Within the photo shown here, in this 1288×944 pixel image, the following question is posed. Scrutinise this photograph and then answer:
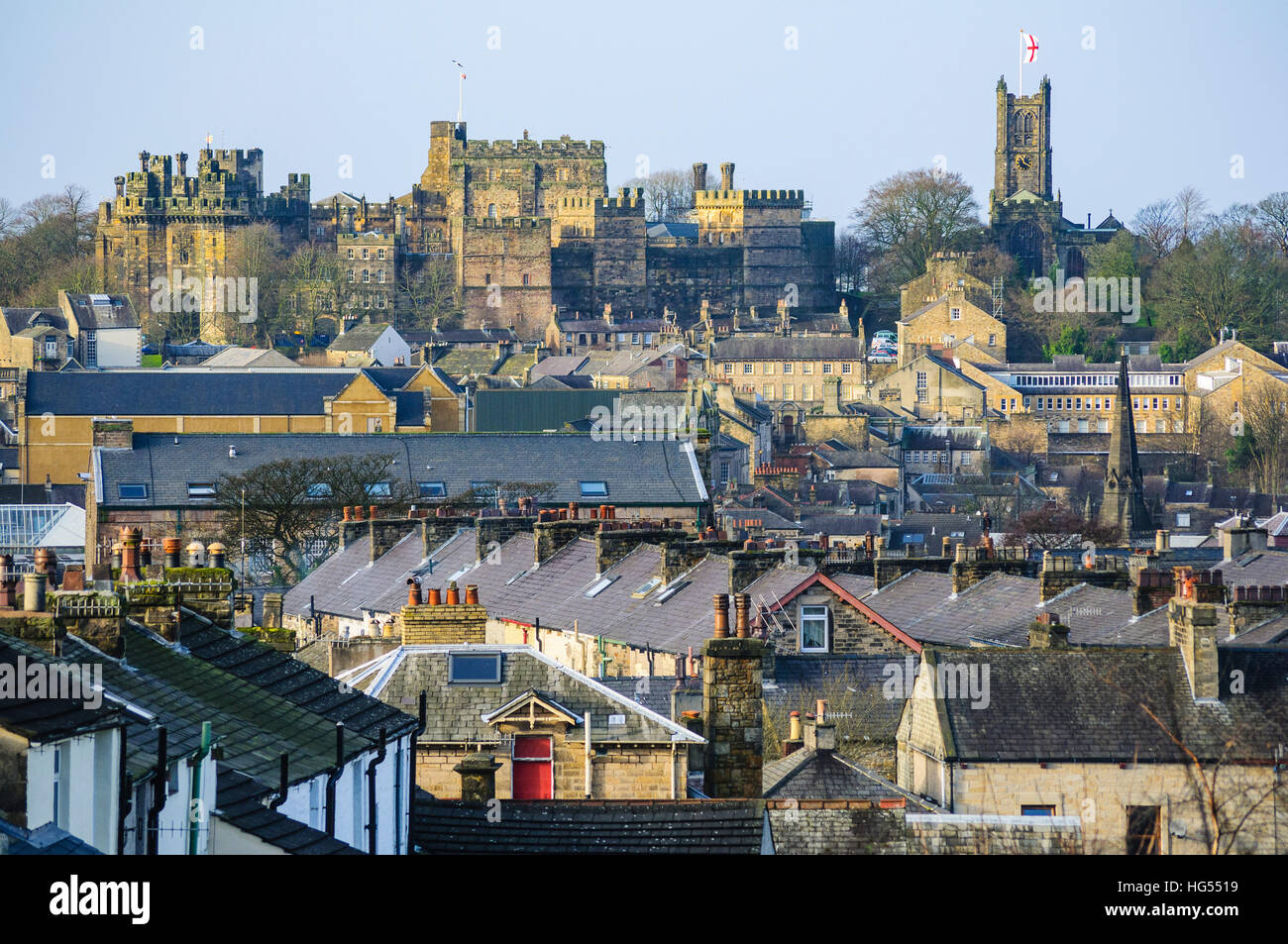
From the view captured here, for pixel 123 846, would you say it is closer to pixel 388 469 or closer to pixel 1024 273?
pixel 388 469

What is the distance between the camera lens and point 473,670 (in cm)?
1800

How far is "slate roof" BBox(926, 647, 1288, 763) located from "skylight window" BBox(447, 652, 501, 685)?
3.66 meters

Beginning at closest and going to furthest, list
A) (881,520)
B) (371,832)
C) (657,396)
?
(371,832) < (881,520) < (657,396)

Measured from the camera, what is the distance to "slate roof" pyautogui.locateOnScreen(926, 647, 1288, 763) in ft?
62.1

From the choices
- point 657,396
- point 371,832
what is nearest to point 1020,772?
point 371,832

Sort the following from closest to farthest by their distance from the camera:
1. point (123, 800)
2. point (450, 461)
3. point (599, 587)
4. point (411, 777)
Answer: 1. point (123, 800)
2. point (411, 777)
3. point (599, 587)
4. point (450, 461)

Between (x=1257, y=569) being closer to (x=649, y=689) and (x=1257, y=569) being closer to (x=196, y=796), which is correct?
(x=649, y=689)

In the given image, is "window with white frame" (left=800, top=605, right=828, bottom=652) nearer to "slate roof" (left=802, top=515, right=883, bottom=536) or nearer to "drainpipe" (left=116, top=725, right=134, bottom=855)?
"drainpipe" (left=116, top=725, right=134, bottom=855)

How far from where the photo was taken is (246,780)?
37.5ft

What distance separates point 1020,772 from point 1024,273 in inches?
4182

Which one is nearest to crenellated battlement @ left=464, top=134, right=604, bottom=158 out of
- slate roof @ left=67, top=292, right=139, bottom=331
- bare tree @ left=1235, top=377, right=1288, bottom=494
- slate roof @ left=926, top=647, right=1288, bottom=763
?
slate roof @ left=67, top=292, right=139, bottom=331

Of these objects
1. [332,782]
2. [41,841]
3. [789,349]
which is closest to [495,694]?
[332,782]

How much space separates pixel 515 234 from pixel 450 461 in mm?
67492

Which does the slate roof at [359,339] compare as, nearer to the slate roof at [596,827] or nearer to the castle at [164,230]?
the castle at [164,230]
